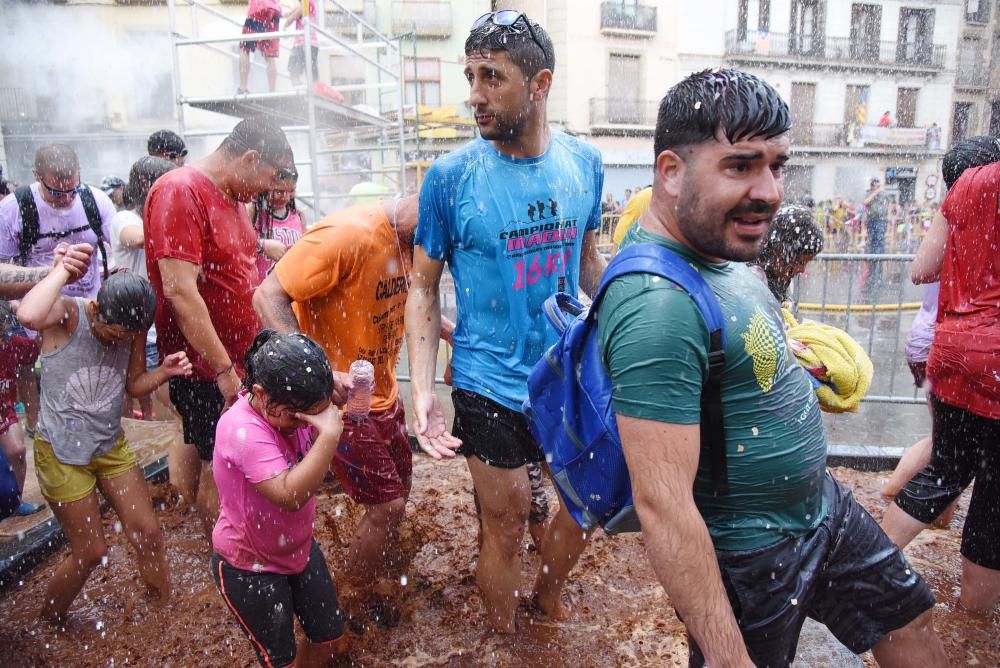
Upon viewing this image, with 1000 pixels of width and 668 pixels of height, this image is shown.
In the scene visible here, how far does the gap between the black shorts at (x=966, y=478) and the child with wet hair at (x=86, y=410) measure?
10.9ft

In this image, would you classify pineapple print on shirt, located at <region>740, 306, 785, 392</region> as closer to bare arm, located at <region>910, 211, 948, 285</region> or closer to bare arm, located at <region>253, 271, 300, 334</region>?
bare arm, located at <region>253, 271, 300, 334</region>

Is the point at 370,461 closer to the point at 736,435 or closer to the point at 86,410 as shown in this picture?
the point at 86,410

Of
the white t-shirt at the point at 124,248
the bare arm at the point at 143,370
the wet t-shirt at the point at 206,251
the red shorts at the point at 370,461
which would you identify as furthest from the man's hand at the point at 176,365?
the white t-shirt at the point at 124,248

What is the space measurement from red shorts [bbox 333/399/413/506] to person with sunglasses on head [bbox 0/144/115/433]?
275 centimetres

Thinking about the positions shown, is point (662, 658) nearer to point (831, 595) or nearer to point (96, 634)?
point (831, 595)

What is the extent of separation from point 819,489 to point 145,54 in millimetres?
36151

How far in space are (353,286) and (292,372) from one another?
2.49 ft

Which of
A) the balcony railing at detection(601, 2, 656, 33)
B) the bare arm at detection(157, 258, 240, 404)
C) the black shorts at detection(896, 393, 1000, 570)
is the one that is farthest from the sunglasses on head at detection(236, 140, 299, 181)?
the balcony railing at detection(601, 2, 656, 33)

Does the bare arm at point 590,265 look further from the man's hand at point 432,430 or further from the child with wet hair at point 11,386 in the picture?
the child with wet hair at point 11,386

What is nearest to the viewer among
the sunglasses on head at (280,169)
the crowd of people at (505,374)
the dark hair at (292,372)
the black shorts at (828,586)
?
Result: the crowd of people at (505,374)

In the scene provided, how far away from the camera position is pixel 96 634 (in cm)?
320

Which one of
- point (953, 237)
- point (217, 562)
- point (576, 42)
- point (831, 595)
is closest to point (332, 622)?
point (217, 562)

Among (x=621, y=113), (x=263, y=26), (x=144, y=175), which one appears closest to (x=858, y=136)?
(x=621, y=113)

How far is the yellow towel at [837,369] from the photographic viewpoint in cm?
257
